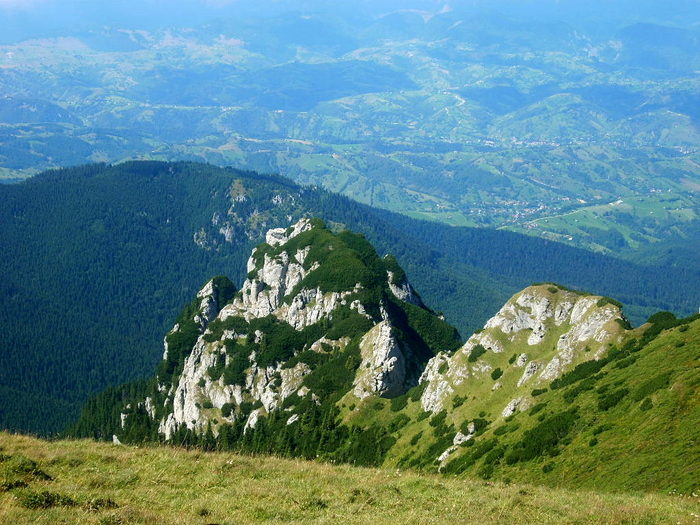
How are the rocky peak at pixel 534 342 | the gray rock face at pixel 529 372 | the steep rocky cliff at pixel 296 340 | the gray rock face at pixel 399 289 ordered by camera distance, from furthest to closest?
the gray rock face at pixel 399 289, the steep rocky cliff at pixel 296 340, the gray rock face at pixel 529 372, the rocky peak at pixel 534 342

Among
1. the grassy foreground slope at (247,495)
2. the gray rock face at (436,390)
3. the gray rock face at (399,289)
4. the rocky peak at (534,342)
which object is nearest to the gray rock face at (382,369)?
the rocky peak at (534,342)

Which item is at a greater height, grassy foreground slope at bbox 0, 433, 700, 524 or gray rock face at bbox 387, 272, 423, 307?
gray rock face at bbox 387, 272, 423, 307

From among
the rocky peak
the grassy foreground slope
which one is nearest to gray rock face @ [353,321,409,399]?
the rocky peak

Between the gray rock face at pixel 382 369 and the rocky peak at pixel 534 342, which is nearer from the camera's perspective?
the rocky peak at pixel 534 342

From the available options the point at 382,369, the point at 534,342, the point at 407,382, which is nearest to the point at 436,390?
the point at 534,342

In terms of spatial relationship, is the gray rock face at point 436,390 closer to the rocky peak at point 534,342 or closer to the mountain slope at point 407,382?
the rocky peak at point 534,342

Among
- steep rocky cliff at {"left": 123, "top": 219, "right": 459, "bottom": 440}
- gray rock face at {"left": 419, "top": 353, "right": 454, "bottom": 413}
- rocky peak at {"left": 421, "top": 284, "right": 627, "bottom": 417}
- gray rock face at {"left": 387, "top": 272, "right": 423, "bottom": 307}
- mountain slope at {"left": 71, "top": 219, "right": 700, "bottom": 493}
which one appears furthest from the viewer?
gray rock face at {"left": 387, "top": 272, "right": 423, "bottom": 307}

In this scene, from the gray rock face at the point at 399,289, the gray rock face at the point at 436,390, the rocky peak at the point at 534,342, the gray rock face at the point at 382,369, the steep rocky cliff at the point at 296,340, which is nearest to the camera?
the rocky peak at the point at 534,342

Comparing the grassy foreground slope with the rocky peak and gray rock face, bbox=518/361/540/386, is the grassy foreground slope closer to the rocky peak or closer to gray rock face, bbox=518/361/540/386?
the rocky peak

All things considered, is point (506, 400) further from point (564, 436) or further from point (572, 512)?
point (572, 512)

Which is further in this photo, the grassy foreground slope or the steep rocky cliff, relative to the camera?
the steep rocky cliff
